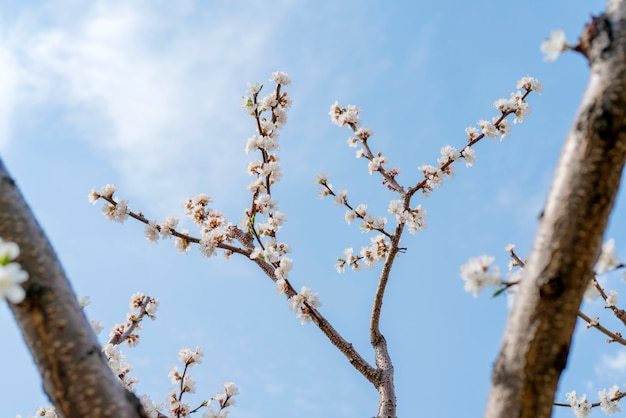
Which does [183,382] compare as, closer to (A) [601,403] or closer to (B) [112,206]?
(B) [112,206]

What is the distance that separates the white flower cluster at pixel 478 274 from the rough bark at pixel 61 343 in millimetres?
1203

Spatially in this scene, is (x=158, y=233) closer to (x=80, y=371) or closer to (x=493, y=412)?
(x=80, y=371)

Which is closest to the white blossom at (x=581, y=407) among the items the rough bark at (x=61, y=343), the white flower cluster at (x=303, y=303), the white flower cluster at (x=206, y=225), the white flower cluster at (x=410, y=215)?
the white flower cluster at (x=410, y=215)

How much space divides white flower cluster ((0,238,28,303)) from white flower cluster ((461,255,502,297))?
1472 millimetres

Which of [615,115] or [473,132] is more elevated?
[473,132]

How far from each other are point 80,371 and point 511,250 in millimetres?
4412

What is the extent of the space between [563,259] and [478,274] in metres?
0.45

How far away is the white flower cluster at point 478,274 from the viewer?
6.75ft

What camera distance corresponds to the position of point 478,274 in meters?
2.07

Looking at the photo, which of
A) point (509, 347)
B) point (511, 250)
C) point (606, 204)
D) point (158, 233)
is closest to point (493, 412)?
point (509, 347)

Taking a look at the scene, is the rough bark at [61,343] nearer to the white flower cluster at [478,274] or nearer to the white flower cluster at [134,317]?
the white flower cluster at [478,274]

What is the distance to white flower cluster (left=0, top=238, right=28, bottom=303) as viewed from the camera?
172 centimetres

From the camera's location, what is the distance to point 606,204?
65.5 inches

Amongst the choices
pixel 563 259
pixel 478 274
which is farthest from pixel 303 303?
pixel 563 259
